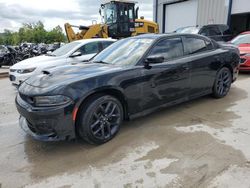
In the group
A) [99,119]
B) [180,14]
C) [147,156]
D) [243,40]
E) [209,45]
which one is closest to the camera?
[147,156]

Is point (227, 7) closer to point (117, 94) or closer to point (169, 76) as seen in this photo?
point (169, 76)

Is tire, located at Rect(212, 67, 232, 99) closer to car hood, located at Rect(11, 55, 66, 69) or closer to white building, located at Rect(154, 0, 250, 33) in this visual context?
car hood, located at Rect(11, 55, 66, 69)

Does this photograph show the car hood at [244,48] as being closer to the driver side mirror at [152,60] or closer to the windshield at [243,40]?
the windshield at [243,40]

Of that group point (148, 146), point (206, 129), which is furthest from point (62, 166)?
point (206, 129)

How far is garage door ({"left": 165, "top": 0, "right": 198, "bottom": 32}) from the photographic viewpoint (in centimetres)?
1712

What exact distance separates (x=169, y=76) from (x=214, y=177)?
1.81m

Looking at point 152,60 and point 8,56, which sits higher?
point 152,60

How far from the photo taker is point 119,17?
11.7 metres

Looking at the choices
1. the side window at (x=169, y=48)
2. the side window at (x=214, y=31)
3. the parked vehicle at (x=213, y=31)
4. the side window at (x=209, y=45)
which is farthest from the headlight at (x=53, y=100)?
the side window at (x=214, y=31)

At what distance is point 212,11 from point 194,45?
1328 centimetres

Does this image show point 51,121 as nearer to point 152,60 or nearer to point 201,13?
point 152,60

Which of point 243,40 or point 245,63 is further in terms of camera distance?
point 243,40

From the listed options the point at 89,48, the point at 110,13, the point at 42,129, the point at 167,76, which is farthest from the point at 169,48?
the point at 110,13

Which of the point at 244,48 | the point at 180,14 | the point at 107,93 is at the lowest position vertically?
the point at 107,93
